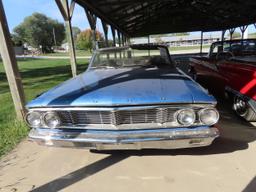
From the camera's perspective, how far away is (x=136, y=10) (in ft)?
47.2

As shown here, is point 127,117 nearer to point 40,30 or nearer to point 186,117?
point 186,117

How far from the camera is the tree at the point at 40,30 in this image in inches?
2862

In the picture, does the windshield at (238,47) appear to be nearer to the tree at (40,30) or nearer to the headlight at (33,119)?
the headlight at (33,119)

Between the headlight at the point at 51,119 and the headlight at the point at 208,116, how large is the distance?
1.69 meters

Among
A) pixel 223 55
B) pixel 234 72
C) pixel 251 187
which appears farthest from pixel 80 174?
pixel 223 55

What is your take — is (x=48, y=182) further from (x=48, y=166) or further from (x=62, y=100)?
(x=62, y=100)

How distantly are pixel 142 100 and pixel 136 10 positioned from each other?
41.6ft

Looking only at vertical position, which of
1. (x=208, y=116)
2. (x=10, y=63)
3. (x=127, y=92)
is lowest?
(x=208, y=116)

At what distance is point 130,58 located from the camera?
4.71 meters

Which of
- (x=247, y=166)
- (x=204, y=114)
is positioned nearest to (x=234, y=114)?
(x=247, y=166)

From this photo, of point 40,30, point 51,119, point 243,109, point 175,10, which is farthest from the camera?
point 40,30

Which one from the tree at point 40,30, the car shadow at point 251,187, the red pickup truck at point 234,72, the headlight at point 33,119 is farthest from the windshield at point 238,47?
the tree at point 40,30

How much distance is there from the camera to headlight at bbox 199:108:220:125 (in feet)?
9.25

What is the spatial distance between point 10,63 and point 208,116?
3462 mm
